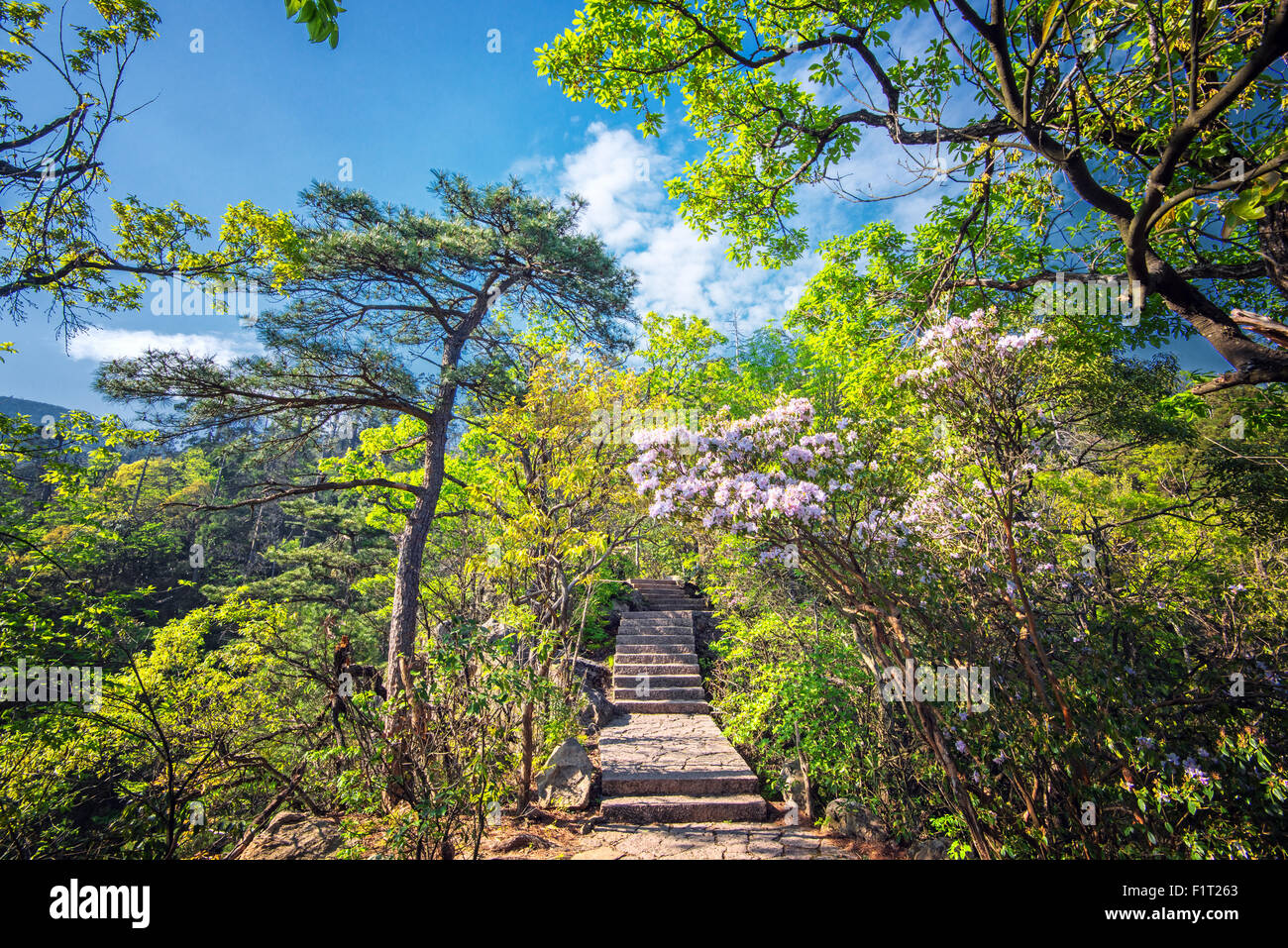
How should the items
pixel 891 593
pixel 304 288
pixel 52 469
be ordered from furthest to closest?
pixel 304 288 → pixel 52 469 → pixel 891 593

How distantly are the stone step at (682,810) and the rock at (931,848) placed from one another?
1.32 meters

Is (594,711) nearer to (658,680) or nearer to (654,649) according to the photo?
(658,680)

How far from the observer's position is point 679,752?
5.26 metres

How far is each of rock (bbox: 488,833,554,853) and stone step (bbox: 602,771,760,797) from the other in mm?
1047

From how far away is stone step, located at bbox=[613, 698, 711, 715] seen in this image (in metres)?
6.92

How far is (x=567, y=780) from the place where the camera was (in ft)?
14.6

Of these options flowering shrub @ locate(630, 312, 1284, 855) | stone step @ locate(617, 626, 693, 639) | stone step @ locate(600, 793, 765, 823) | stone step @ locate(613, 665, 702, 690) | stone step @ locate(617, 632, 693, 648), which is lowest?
stone step @ locate(613, 665, 702, 690)

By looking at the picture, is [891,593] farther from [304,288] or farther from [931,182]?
[304,288]

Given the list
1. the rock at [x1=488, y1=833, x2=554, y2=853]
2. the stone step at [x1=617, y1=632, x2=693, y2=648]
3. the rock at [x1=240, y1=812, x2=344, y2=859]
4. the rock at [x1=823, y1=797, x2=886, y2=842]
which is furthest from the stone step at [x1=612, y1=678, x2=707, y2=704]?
the rock at [x1=240, y1=812, x2=344, y2=859]

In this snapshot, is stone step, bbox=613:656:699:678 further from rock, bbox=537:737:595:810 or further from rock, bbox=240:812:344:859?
rock, bbox=240:812:344:859

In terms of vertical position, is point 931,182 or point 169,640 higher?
point 931,182

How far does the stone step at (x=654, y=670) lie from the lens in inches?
303
